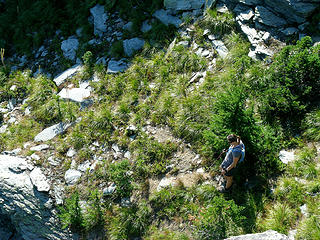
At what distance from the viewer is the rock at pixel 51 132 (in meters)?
9.69

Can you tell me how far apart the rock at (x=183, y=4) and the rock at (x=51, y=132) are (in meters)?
6.03

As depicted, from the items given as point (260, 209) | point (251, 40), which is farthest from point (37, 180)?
point (251, 40)

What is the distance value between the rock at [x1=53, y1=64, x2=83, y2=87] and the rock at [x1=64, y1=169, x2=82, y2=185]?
13.5 feet

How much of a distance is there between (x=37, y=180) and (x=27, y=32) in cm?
844

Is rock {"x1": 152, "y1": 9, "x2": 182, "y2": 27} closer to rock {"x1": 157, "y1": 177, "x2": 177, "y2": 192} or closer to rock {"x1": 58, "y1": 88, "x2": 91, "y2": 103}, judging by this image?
rock {"x1": 58, "y1": 88, "x2": 91, "y2": 103}

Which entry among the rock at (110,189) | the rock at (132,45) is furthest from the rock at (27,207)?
the rock at (132,45)

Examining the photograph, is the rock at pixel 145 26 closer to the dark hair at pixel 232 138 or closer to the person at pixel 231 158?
A: the person at pixel 231 158

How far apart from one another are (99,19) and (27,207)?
8251 mm

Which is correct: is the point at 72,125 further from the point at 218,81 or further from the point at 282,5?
the point at 282,5

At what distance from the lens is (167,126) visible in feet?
29.0

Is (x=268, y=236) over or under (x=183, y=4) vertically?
under

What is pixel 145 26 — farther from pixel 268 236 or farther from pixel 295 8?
pixel 268 236

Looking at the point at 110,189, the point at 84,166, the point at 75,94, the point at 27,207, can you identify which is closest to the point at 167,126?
the point at 110,189

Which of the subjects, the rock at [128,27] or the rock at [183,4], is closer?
the rock at [183,4]
